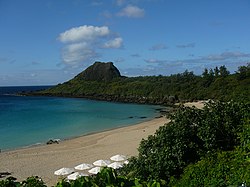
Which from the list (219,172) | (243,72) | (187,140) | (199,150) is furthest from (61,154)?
(243,72)

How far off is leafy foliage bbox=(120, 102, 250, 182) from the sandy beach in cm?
783

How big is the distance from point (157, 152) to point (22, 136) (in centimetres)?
2491

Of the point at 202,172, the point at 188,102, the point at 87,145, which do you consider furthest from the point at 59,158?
the point at 188,102

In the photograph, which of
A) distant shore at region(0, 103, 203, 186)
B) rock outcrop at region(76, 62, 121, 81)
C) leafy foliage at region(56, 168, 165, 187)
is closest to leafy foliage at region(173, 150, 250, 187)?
leafy foliage at region(56, 168, 165, 187)

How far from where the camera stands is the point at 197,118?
10.3m

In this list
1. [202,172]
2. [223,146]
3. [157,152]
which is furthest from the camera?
[223,146]

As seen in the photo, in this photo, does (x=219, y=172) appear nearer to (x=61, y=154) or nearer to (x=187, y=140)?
(x=187, y=140)

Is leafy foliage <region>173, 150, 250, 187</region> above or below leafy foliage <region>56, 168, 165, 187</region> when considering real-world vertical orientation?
below

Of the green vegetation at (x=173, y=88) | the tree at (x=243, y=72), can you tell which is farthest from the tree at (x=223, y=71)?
the tree at (x=243, y=72)

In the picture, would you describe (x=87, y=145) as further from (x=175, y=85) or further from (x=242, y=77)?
(x=175, y=85)

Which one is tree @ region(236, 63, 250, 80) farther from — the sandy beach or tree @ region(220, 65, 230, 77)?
the sandy beach

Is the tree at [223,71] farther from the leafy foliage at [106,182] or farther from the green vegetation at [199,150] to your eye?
the leafy foliage at [106,182]

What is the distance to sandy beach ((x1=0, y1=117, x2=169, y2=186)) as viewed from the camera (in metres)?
18.0

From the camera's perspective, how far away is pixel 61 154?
21938 mm
